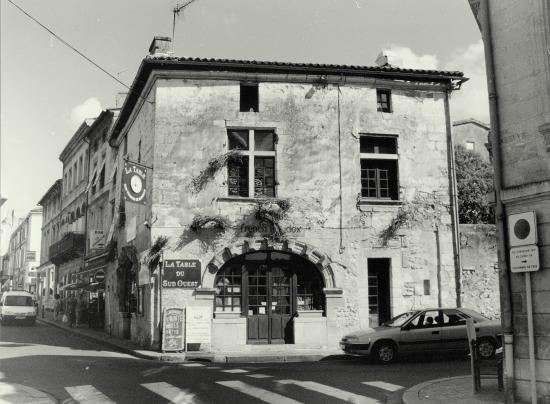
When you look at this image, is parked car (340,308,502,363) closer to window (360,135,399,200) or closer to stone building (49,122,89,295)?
window (360,135,399,200)

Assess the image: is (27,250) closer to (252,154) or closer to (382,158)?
(252,154)

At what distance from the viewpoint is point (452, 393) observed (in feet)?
29.2

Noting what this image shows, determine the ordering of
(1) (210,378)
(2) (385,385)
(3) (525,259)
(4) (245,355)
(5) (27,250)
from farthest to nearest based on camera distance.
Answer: (5) (27,250) < (4) (245,355) < (1) (210,378) < (2) (385,385) < (3) (525,259)

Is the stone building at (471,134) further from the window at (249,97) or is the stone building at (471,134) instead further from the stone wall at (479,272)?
the window at (249,97)

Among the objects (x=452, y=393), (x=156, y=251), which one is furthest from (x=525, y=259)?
(x=156, y=251)

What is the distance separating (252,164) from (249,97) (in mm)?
2273

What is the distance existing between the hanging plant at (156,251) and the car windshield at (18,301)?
54.7 ft

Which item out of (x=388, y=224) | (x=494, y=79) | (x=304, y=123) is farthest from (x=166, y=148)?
(x=494, y=79)

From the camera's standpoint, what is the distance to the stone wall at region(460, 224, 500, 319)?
18266mm

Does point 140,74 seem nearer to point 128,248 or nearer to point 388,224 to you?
point 128,248

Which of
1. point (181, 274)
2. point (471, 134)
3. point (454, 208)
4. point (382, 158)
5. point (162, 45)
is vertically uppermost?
point (471, 134)

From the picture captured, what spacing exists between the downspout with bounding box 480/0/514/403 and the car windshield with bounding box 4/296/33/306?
27.6 m

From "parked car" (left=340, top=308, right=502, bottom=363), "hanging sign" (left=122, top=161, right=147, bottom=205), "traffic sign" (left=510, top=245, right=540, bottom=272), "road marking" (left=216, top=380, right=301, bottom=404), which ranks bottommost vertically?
"road marking" (left=216, top=380, right=301, bottom=404)

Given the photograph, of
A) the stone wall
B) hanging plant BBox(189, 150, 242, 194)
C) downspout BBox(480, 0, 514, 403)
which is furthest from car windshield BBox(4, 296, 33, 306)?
downspout BBox(480, 0, 514, 403)
